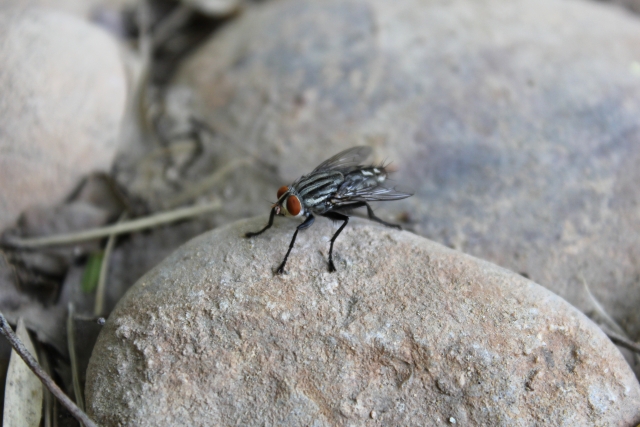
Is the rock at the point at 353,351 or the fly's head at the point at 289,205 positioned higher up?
the fly's head at the point at 289,205

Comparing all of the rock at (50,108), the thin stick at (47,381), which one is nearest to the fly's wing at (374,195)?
the thin stick at (47,381)

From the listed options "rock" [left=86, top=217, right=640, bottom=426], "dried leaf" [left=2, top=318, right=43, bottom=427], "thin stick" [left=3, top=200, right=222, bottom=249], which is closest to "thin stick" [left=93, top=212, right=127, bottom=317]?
"thin stick" [left=3, top=200, right=222, bottom=249]

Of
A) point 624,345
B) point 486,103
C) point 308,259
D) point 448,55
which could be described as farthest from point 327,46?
point 624,345

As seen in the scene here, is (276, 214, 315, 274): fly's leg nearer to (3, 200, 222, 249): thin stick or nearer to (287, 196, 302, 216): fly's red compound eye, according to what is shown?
(287, 196, 302, 216): fly's red compound eye

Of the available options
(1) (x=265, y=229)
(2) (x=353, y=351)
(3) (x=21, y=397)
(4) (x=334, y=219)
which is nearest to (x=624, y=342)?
(2) (x=353, y=351)

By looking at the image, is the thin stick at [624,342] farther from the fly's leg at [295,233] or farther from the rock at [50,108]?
the rock at [50,108]

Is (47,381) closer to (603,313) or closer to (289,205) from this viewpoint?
(289,205)

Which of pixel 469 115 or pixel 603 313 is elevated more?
pixel 469 115
